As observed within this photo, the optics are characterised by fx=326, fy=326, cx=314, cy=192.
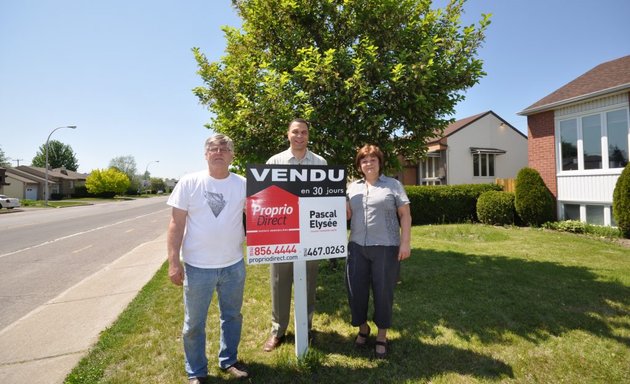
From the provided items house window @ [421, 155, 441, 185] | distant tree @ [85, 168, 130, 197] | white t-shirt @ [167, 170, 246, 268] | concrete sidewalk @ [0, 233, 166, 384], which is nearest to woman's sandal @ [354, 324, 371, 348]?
white t-shirt @ [167, 170, 246, 268]

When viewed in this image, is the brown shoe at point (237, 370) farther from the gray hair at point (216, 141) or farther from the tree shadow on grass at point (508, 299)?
the gray hair at point (216, 141)

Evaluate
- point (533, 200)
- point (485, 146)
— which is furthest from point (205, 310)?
point (485, 146)

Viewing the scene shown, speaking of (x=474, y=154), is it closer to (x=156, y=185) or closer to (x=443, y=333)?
(x=443, y=333)

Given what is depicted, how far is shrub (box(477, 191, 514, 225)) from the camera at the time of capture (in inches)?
505

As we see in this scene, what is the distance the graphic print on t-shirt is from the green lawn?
1633mm

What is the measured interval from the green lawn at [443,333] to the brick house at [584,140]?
5550 millimetres

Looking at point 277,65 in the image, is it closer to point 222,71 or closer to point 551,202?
point 222,71

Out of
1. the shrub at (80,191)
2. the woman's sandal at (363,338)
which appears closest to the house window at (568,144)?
the woman's sandal at (363,338)

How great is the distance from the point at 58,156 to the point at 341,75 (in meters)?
103

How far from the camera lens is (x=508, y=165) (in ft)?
85.5

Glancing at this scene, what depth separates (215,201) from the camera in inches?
116

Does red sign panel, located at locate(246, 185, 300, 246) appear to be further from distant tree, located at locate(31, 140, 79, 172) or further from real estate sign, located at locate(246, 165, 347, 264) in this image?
distant tree, located at locate(31, 140, 79, 172)

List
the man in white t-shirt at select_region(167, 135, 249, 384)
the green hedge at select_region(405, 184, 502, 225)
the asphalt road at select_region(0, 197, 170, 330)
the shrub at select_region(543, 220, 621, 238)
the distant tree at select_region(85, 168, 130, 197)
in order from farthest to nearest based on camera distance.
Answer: the distant tree at select_region(85, 168, 130, 197)
the green hedge at select_region(405, 184, 502, 225)
the shrub at select_region(543, 220, 621, 238)
the asphalt road at select_region(0, 197, 170, 330)
the man in white t-shirt at select_region(167, 135, 249, 384)

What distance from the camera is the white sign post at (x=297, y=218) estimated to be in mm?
3184
